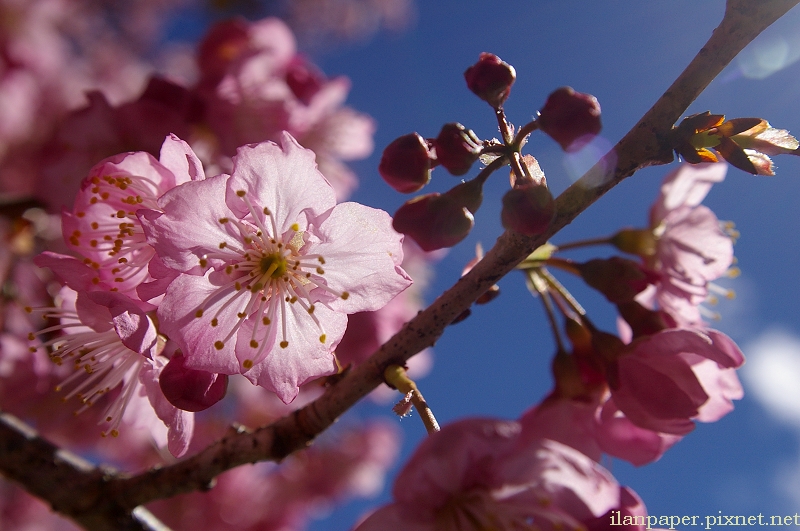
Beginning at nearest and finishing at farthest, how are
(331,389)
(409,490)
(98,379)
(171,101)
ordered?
(409,490), (331,389), (98,379), (171,101)

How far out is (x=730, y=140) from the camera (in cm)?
100

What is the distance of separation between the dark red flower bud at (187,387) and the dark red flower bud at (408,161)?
0.51 meters

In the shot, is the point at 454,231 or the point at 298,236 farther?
the point at 298,236

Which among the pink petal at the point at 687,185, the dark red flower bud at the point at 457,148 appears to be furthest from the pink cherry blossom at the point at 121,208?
the pink petal at the point at 687,185

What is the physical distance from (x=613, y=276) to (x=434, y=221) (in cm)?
54

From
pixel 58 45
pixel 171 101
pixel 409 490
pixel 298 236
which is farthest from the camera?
pixel 58 45

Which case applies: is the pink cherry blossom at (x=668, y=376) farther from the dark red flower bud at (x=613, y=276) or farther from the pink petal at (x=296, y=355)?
the pink petal at (x=296, y=355)

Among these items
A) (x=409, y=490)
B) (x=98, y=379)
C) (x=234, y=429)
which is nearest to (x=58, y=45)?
(x=98, y=379)

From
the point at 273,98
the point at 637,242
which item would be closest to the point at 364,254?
the point at 637,242

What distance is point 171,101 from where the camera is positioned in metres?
2.03

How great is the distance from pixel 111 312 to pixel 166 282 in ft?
0.36

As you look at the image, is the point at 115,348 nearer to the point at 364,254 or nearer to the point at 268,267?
the point at 268,267

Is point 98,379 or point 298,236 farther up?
point 298,236

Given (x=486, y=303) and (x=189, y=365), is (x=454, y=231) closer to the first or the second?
(x=486, y=303)
